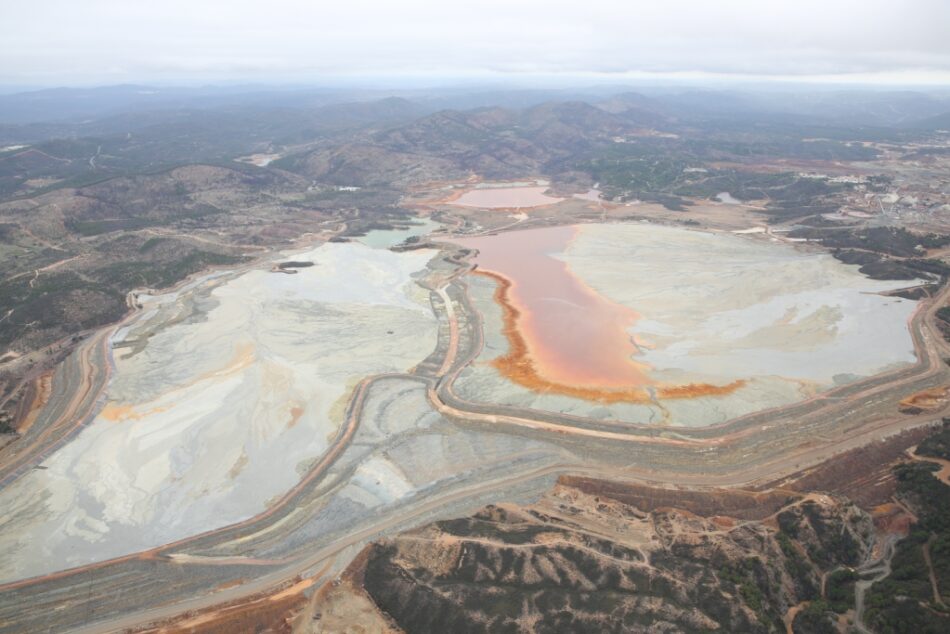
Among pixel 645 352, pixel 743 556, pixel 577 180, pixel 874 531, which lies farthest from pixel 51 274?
pixel 577 180

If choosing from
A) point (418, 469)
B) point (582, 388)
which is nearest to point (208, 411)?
point (418, 469)

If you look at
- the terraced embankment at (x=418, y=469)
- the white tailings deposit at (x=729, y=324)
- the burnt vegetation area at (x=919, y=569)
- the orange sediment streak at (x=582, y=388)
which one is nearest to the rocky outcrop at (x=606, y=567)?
the burnt vegetation area at (x=919, y=569)

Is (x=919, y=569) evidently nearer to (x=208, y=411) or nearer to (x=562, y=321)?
(x=562, y=321)

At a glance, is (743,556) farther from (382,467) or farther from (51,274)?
(51,274)

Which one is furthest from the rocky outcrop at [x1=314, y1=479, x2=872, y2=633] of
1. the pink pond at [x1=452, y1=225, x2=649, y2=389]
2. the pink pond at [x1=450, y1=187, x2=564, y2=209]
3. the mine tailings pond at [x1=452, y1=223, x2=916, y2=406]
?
the pink pond at [x1=450, y1=187, x2=564, y2=209]

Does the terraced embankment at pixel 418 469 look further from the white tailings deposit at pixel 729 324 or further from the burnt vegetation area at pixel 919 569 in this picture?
the burnt vegetation area at pixel 919 569


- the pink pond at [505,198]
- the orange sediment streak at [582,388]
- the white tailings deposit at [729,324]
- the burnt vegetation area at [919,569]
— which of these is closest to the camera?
Result: the burnt vegetation area at [919,569]
